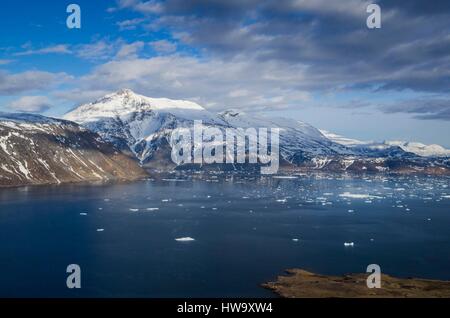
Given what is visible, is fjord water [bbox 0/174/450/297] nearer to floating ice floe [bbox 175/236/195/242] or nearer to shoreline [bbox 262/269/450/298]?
floating ice floe [bbox 175/236/195/242]

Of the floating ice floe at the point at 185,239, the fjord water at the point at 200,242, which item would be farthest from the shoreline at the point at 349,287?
the floating ice floe at the point at 185,239

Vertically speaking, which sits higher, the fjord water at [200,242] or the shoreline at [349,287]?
the fjord water at [200,242]

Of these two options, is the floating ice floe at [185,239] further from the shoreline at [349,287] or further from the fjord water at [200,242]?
the shoreline at [349,287]

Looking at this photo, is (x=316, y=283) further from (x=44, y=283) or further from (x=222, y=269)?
(x=44, y=283)

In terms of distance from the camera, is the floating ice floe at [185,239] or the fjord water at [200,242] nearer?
the fjord water at [200,242]

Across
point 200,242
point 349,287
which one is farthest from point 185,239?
point 349,287

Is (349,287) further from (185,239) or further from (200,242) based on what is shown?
(185,239)

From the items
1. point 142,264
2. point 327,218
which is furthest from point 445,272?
point 327,218

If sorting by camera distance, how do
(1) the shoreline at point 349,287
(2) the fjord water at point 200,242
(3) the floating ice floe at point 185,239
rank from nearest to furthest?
1. (1) the shoreline at point 349,287
2. (2) the fjord water at point 200,242
3. (3) the floating ice floe at point 185,239
